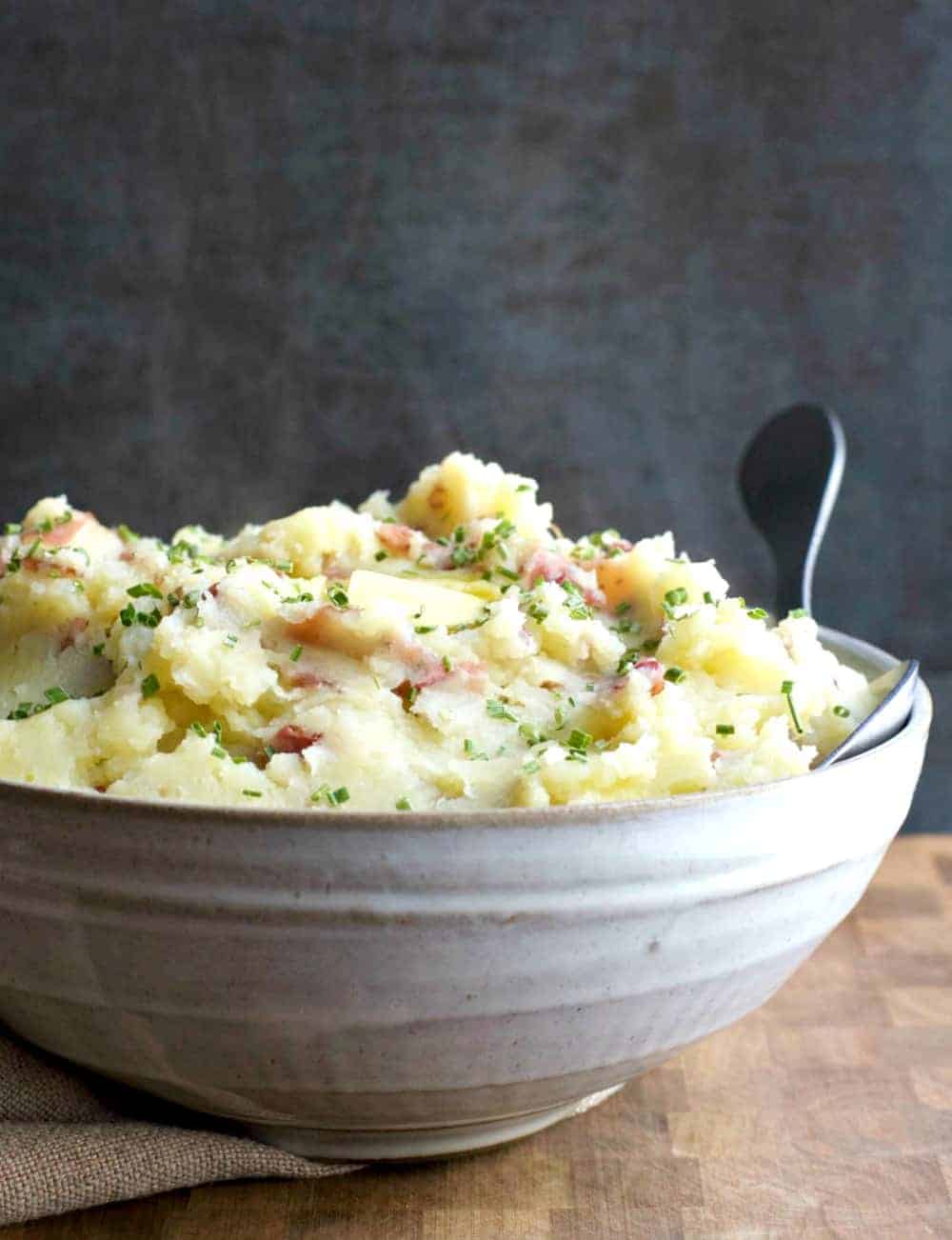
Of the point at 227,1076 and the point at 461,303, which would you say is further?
the point at 461,303

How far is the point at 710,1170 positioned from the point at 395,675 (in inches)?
30.2

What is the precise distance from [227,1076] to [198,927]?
0.23 metres

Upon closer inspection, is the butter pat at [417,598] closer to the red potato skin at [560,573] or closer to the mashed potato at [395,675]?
the mashed potato at [395,675]

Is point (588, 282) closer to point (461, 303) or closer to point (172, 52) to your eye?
point (461, 303)

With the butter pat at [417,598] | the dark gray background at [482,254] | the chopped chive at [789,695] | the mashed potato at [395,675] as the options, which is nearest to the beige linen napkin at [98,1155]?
the mashed potato at [395,675]

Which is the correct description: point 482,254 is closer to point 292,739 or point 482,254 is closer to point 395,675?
point 395,675

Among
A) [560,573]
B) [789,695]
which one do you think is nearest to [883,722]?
[789,695]

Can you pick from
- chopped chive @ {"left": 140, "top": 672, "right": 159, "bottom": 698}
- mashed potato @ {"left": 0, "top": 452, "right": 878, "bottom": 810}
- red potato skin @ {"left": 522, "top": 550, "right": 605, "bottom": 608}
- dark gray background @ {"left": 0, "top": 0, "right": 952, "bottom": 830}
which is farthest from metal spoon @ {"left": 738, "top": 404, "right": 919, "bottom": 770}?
chopped chive @ {"left": 140, "top": 672, "right": 159, "bottom": 698}

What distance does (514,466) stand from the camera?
3.90m

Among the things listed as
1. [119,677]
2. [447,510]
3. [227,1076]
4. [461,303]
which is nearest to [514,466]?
[461,303]

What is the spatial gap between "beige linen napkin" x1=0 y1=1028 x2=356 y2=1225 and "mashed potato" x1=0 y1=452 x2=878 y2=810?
0.45 meters

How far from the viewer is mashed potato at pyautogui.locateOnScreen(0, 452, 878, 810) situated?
5.67 feet

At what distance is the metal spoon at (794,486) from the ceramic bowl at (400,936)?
3.29 feet

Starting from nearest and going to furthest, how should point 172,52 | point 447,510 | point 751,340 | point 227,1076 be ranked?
point 227,1076 < point 447,510 < point 172,52 < point 751,340
